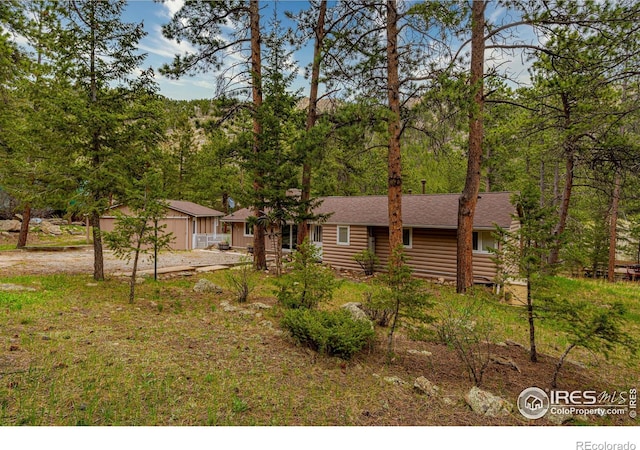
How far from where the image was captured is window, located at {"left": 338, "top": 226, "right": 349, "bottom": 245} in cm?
1515

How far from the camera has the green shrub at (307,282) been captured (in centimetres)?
548

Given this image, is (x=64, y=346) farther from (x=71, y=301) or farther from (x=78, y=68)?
(x=78, y=68)

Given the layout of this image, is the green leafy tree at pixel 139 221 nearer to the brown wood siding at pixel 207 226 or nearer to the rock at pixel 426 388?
the rock at pixel 426 388

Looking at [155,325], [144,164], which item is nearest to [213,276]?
[144,164]

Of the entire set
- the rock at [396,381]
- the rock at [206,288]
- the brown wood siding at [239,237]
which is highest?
the brown wood siding at [239,237]

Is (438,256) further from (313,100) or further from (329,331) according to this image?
(329,331)

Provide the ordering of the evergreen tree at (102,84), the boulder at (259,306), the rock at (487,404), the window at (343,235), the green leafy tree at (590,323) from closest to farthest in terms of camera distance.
Answer: 1. the rock at (487,404)
2. the green leafy tree at (590,323)
3. the boulder at (259,306)
4. the evergreen tree at (102,84)
5. the window at (343,235)

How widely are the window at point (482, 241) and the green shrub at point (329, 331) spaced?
904 centimetres

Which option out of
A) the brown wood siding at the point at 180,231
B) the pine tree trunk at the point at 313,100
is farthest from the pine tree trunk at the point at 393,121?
the brown wood siding at the point at 180,231

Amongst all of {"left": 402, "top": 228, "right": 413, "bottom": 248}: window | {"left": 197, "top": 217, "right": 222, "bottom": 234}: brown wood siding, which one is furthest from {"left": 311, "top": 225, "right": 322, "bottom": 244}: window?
{"left": 197, "top": 217, "right": 222, "bottom": 234}: brown wood siding

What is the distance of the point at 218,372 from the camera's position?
3666mm

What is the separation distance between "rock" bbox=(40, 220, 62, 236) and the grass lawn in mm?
21907

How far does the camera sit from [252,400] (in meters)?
3.10

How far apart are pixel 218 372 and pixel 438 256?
36.1ft
